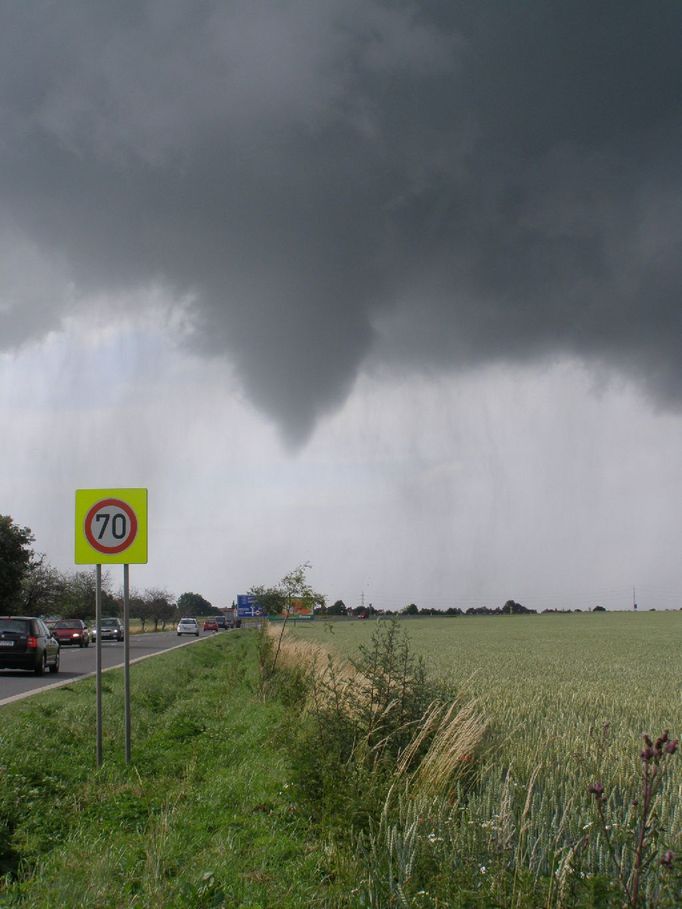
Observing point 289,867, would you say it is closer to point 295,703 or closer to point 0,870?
point 0,870

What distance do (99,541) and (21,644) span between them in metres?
16.7

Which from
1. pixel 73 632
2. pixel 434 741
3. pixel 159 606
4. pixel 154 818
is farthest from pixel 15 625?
pixel 159 606

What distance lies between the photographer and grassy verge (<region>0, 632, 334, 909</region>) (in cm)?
594

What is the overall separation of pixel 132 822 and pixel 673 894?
5.00 metres

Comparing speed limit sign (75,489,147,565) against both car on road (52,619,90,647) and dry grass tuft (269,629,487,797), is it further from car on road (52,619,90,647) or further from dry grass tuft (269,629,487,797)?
car on road (52,619,90,647)

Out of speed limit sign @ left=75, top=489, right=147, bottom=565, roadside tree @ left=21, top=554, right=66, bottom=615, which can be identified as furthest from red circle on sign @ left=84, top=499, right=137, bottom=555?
roadside tree @ left=21, top=554, right=66, bottom=615

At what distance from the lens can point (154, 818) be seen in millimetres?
7918

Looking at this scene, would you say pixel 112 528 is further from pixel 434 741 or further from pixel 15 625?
pixel 15 625

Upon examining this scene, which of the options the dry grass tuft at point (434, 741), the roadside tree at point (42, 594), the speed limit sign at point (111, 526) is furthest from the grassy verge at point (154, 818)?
the roadside tree at point (42, 594)

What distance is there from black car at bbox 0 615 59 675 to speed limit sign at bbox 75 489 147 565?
16.3 m

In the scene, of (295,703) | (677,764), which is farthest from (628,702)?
(677,764)

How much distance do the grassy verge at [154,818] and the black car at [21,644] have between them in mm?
11846

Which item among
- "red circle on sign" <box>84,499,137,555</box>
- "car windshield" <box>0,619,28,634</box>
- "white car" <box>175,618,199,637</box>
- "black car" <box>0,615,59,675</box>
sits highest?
"red circle on sign" <box>84,499,137,555</box>

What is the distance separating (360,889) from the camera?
5250 millimetres
